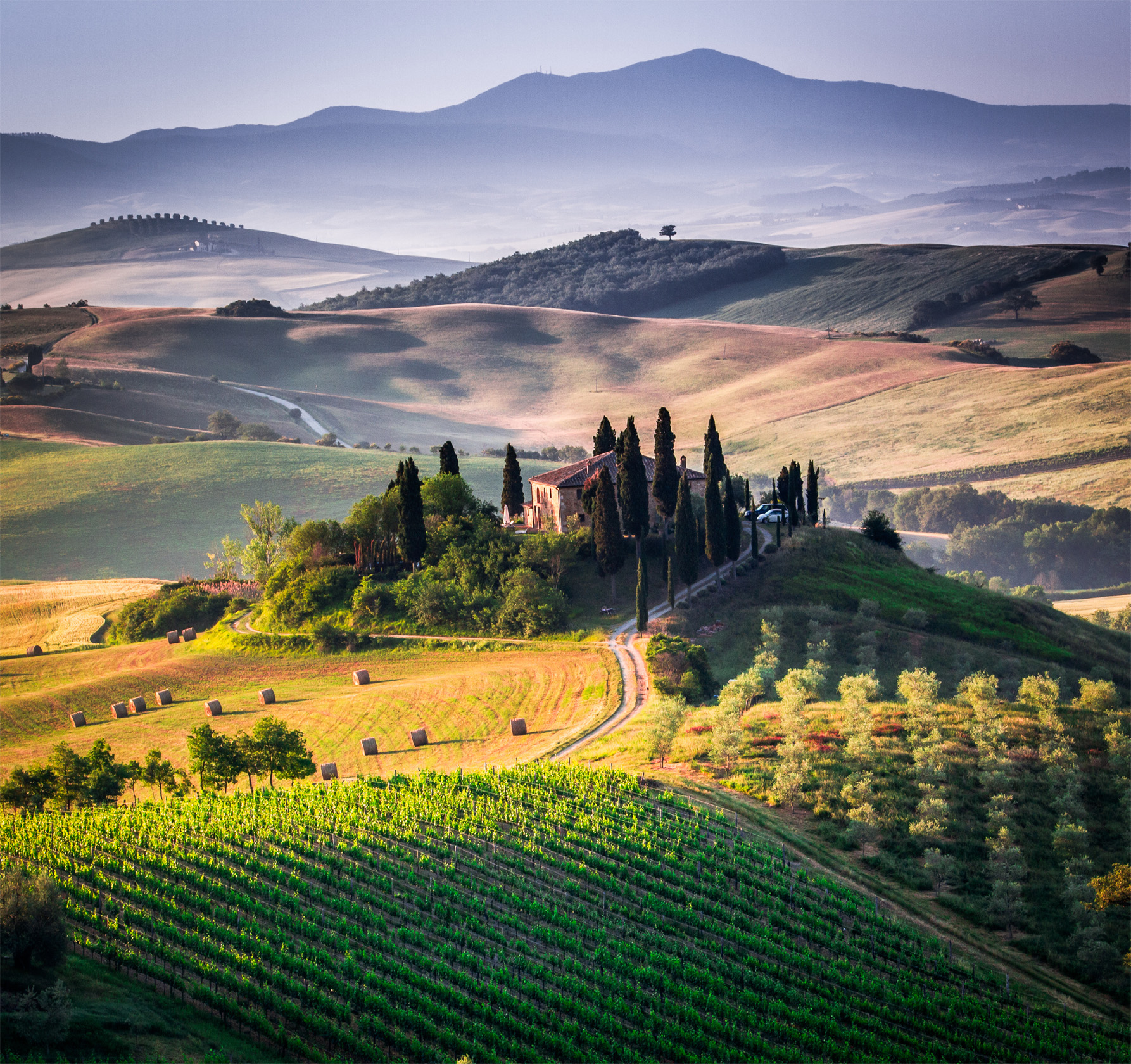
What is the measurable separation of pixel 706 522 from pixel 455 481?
21114 millimetres

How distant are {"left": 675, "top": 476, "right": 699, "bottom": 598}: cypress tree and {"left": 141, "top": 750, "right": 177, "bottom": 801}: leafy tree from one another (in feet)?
121

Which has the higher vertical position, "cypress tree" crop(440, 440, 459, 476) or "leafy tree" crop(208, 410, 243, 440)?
"leafy tree" crop(208, 410, 243, 440)

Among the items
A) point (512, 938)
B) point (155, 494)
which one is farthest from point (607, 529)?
point (155, 494)

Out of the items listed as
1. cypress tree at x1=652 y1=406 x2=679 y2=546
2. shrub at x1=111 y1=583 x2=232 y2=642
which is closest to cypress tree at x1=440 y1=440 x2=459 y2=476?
cypress tree at x1=652 y1=406 x2=679 y2=546

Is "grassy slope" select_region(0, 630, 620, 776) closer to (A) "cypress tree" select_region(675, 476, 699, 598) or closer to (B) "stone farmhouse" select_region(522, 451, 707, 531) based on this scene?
(A) "cypress tree" select_region(675, 476, 699, 598)

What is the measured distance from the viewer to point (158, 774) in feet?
146

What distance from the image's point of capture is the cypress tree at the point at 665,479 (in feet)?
249

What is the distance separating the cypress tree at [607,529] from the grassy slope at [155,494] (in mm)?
54259

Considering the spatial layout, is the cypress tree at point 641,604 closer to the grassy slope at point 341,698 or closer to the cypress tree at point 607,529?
the grassy slope at point 341,698

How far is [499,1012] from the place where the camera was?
84.2 feet

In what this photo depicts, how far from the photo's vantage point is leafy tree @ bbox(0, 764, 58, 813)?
42.1 m

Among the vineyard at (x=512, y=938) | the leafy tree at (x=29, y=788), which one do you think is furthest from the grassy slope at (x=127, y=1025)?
the leafy tree at (x=29, y=788)

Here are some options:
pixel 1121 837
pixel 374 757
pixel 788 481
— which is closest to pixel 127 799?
pixel 374 757

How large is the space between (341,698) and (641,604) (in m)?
20.1
